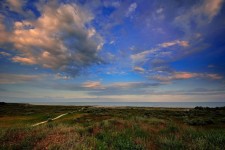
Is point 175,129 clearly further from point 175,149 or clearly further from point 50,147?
point 50,147

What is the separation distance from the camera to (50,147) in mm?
5840

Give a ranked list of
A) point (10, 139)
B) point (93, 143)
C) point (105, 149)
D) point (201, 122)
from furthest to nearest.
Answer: point (201, 122) < point (10, 139) < point (93, 143) < point (105, 149)

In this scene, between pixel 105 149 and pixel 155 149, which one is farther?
pixel 155 149

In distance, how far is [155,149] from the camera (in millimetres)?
7219

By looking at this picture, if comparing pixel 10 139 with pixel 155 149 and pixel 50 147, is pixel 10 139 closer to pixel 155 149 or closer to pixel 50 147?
pixel 50 147

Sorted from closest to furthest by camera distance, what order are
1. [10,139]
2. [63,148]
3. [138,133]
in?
[63,148] < [10,139] < [138,133]

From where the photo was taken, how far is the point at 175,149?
6812 millimetres

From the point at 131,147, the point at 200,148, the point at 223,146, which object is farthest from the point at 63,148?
the point at 223,146

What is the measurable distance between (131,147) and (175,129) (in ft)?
22.0

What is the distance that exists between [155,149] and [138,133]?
296 centimetres

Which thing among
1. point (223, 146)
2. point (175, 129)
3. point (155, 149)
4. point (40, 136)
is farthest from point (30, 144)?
point (175, 129)

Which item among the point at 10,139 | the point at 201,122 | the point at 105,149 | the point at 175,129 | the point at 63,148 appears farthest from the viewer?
the point at 201,122

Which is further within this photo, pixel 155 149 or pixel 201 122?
pixel 201 122

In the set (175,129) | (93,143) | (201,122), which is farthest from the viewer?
(201,122)
